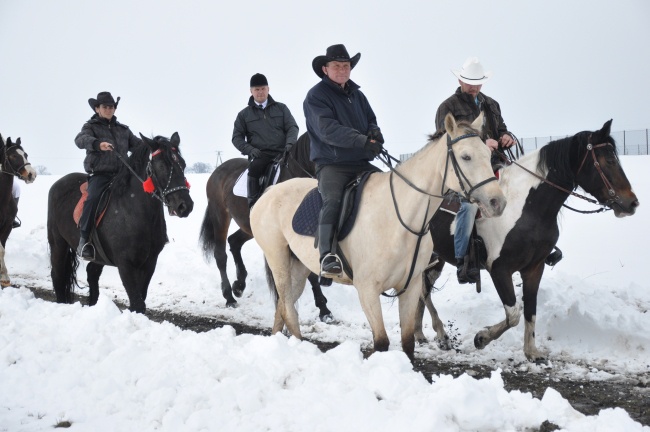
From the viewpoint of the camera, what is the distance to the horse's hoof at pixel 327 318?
9.27 metres

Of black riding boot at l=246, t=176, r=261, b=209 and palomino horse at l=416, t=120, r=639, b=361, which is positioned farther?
black riding boot at l=246, t=176, r=261, b=209

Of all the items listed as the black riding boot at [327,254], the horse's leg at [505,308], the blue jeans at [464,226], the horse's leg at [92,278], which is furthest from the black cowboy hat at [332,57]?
the horse's leg at [92,278]

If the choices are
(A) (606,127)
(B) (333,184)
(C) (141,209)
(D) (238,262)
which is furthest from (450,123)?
(D) (238,262)

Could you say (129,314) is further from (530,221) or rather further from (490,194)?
(530,221)

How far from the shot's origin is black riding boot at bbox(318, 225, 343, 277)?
18.9 feet

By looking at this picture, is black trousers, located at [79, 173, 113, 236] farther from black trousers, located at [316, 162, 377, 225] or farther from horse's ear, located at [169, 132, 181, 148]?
black trousers, located at [316, 162, 377, 225]

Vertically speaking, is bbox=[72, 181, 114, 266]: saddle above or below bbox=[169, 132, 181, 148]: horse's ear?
below

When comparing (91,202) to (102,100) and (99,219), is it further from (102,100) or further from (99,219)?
(102,100)

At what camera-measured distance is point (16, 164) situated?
42.0 feet

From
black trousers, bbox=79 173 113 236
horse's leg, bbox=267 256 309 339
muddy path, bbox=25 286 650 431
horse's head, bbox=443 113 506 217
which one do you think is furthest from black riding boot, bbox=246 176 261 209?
horse's head, bbox=443 113 506 217

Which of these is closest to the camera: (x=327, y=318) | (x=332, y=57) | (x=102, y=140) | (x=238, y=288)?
(x=332, y=57)

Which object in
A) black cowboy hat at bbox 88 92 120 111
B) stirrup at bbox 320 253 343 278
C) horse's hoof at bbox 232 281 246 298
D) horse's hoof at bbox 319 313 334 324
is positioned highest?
black cowboy hat at bbox 88 92 120 111

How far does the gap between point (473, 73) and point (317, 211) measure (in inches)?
119

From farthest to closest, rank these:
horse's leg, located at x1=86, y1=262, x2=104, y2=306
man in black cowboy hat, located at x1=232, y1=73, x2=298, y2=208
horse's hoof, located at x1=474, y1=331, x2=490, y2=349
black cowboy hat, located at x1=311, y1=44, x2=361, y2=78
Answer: man in black cowboy hat, located at x1=232, y1=73, x2=298, y2=208, horse's leg, located at x1=86, y1=262, x2=104, y2=306, horse's hoof, located at x1=474, y1=331, x2=490, y2=349, black cowboy hat, located at x1=311, y1=44, x2=361, y2=78
